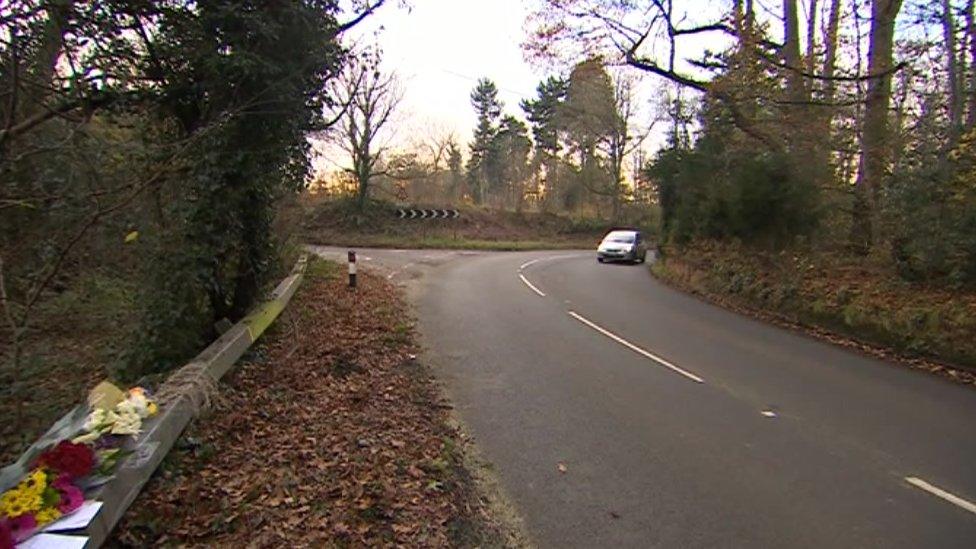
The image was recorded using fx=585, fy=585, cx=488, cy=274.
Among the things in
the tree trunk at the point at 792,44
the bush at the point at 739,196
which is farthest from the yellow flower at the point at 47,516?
the tree trunk at the point at 792,44

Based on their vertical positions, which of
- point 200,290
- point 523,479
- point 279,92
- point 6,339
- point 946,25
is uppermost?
point 946,25

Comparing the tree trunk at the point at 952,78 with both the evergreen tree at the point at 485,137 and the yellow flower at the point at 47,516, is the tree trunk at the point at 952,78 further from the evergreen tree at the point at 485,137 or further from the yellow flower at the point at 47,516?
the evergreen tree at the point at 485,137

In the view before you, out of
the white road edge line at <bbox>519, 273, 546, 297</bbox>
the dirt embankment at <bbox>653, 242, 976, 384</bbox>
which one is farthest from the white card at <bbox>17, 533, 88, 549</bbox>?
the white road edge line at <bbox>519, 273, 546, 297</bbox>

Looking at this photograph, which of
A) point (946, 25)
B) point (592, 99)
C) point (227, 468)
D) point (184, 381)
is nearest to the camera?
point (227, 468)

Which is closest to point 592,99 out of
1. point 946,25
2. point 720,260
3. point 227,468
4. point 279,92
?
point 720,260

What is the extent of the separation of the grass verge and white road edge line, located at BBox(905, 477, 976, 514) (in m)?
3.70

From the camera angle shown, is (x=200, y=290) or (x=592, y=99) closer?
(x=200, y=290)

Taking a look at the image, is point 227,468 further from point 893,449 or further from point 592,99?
point 592,99

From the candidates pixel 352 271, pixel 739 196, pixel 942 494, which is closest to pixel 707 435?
pixel 942 494

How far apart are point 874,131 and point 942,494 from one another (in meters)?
13.6

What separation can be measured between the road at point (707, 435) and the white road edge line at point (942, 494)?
17 millimetres

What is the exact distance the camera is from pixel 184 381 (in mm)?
5480

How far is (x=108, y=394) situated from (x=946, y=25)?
16457 mm

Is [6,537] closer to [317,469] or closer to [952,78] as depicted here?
[317,469]
